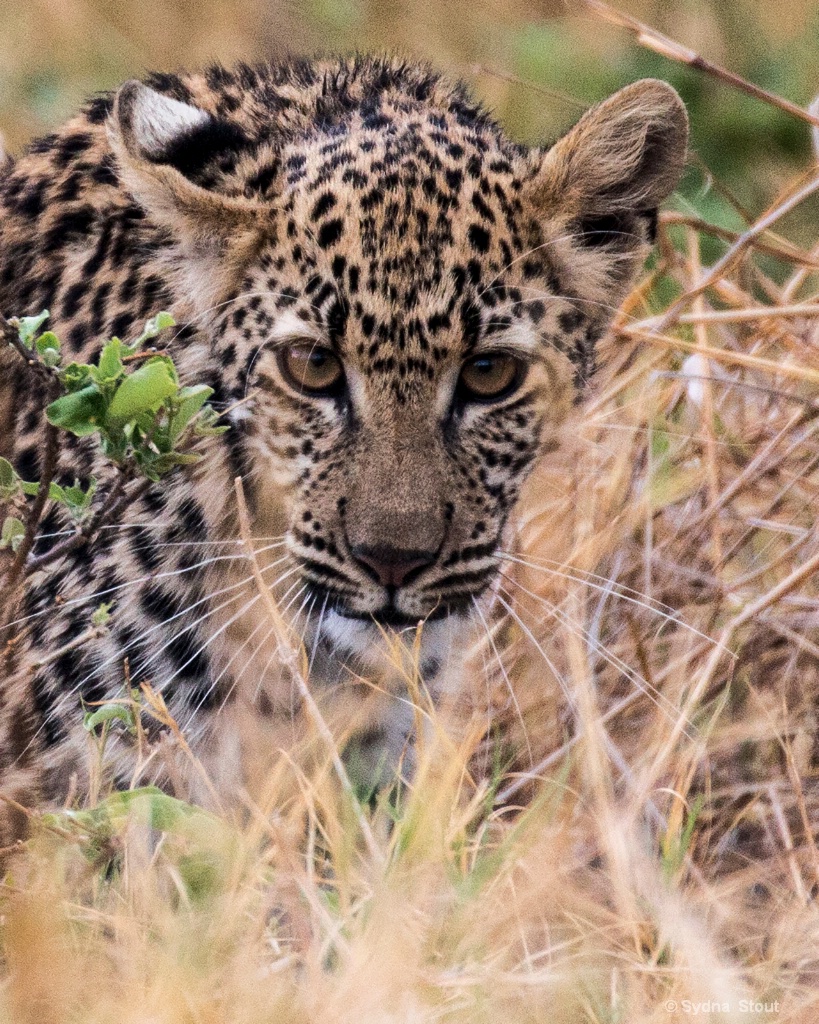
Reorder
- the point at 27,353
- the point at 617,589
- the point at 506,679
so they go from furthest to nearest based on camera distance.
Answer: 1. the point at 617,589
2. the point at 506,679
3. the point at 27,353

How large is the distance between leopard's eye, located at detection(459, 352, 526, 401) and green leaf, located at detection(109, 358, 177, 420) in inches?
41.9

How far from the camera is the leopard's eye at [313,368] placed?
14.2ft

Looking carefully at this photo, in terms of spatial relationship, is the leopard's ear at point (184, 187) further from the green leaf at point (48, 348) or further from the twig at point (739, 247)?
the twig at point (739, 247)

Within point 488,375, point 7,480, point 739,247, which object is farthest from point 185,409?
point 739,247

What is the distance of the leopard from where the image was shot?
4.27 metres

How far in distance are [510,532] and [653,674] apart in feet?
2.00

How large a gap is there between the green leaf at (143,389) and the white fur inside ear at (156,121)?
3.53 ft

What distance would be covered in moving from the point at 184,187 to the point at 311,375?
23.2 inches

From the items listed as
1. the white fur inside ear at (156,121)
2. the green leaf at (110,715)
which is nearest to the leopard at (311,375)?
the white fur inside ear at (156,121)

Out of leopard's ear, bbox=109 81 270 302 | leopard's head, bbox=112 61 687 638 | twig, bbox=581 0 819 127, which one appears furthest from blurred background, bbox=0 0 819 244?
leopard's ear, bbox=109 81 270 302

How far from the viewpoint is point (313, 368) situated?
14.3 feet

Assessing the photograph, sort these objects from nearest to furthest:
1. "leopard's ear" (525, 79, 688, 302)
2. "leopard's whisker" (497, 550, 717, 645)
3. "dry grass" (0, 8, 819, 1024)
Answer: "dry grass" (0, 8, 819, 1024), "leopard's ear" (525, 79, 688, 302), "leopard's whisker" (497, 550, 717, 645)

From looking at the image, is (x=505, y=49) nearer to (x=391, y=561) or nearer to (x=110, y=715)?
(x=391, y=561)

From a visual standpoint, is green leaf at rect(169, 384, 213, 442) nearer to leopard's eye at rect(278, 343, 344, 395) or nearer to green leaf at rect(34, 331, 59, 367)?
green leaf at rect(34, 331, 59, 367)
